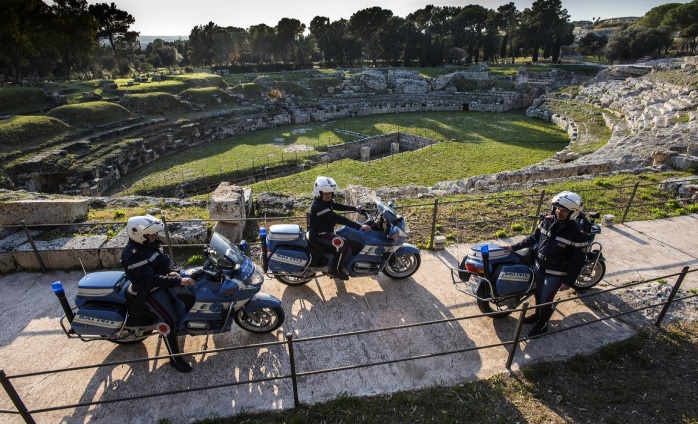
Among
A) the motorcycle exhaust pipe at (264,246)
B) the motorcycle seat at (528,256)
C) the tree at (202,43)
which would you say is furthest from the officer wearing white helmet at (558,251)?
the tree at (202,43)

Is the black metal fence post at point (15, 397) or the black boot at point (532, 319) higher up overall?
the black metal fence post at point (15, 397)

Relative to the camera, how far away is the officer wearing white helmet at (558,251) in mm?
5293

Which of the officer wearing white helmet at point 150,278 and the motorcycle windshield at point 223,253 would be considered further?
the motorcycle windshield at point 223,253

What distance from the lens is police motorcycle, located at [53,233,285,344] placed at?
4926 millimetres

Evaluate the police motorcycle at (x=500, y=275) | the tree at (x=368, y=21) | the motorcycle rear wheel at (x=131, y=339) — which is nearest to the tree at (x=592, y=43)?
the tree at (x=368, y=21)

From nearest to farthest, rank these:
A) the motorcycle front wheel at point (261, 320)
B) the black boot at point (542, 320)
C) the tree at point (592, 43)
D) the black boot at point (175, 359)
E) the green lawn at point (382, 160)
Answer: the black boot at point (175, 359) < the black boot at point (542, 320) < the motorcycle front wheel at point (261, 320) < the green lawn at point (382, 160) < the tree at point (592, 43)

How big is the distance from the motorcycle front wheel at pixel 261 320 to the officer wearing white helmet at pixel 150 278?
2.93 ft

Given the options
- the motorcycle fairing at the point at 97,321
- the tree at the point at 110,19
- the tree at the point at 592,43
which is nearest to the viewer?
the motorcycle fairing at the point at 97,321

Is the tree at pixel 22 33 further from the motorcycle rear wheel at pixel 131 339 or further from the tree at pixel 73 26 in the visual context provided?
the motorcycle rear wheel at pixel 131 339

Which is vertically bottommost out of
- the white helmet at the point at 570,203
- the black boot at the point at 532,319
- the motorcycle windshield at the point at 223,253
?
the black boot at the point at 532,319

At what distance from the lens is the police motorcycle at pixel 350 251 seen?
6.57 m

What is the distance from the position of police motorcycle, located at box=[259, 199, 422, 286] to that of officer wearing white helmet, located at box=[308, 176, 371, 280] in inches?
5.0

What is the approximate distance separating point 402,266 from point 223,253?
3.62 meters

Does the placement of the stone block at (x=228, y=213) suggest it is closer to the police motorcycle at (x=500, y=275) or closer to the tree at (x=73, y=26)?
the police motorcycle at (x=500, y=275)
